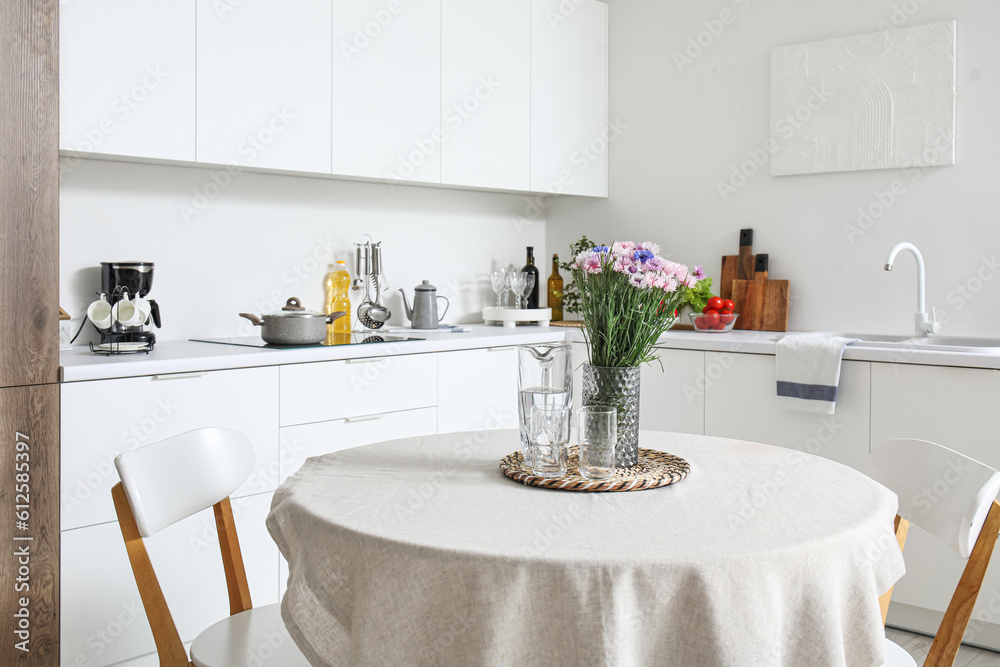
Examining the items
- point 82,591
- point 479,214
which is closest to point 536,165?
point 479,214

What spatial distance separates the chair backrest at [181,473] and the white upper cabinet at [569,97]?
237cm

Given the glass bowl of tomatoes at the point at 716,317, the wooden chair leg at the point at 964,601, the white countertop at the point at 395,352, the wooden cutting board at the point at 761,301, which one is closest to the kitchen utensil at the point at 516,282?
the white countertop at the point at 395,352

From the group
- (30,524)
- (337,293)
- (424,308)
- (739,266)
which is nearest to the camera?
(30,524)

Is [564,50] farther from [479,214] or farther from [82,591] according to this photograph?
[82,591]

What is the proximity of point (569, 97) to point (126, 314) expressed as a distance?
7.62ft

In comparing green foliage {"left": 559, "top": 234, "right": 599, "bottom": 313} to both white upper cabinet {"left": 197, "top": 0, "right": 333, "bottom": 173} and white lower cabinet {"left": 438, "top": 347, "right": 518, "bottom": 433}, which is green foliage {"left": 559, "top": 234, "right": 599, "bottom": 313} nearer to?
white lower cabinet {"left": 438, "top": 347, "right": 518, "bottom": 433}

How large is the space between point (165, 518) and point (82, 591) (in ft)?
2.75

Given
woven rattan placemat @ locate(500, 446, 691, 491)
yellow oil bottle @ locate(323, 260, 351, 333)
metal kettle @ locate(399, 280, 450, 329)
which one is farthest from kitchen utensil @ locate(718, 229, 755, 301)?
woven rattan placemat @ locate(500, 446, 691, 491)

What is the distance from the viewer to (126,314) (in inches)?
96.4

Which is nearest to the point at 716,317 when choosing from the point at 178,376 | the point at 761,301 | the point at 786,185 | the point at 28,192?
the point at 761,301

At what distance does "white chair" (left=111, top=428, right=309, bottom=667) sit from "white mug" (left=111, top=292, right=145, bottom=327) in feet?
2.95

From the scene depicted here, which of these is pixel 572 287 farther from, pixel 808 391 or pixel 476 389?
pixel 808 391

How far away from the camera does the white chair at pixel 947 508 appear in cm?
138

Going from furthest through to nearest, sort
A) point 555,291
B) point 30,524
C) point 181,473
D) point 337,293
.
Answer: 1. point 555,291
2. point 337,293
3. point 30,524
4. point 181,473
